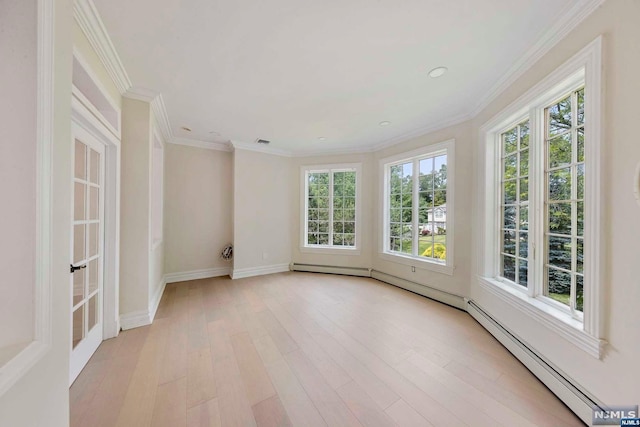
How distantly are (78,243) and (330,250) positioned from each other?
12.1 feet

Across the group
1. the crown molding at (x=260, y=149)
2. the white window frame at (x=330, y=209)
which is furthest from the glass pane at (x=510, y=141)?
the crown molding at (x=260, y=149)

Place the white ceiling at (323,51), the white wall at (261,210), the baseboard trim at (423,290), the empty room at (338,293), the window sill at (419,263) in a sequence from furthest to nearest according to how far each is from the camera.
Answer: the white wall at (261,210) → the window sill at (419,263) → the baseboard trim at (423,290) → the white ceiling at (323,51) → the empty room at (338,293)

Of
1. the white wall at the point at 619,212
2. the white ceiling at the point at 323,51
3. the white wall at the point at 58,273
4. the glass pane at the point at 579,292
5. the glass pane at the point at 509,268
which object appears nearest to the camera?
the white wall at the point at 58,273

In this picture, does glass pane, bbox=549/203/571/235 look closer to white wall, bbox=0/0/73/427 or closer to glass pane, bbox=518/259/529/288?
glass pane, bbox=518/259/529/288

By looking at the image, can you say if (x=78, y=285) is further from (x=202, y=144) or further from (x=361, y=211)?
(x=361, y=211)

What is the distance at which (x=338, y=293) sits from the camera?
3.67 metres

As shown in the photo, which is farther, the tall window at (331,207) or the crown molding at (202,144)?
the tall window at (331,207)

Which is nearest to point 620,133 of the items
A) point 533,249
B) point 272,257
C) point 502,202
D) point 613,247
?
point 613,247

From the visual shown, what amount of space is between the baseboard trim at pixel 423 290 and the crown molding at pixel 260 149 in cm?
302

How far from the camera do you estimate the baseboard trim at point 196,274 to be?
4.07 m

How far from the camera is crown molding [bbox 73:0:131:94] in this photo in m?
1.49

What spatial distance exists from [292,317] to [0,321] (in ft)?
7.72

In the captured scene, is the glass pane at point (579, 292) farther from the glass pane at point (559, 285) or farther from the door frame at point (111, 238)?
the door frame at point (111, 238)

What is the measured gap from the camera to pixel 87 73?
169cm
